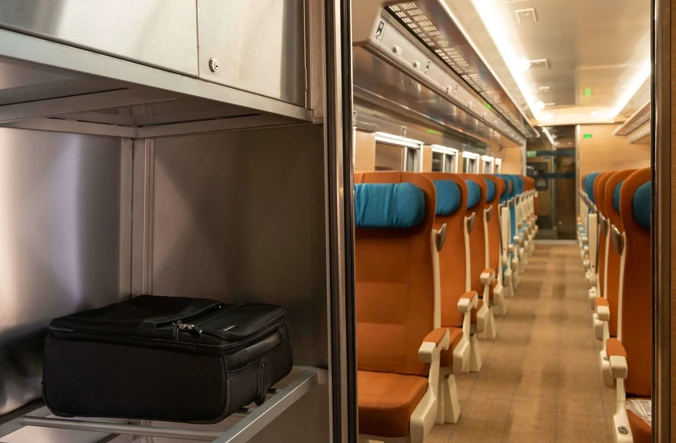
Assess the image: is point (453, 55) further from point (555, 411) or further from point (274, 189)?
point (274, 189)

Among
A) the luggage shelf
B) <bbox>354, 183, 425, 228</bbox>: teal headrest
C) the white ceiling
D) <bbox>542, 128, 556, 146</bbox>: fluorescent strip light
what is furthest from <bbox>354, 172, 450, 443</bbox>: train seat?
<bbox>542, 128, 556, 146</bbox>: fluorescent strip light

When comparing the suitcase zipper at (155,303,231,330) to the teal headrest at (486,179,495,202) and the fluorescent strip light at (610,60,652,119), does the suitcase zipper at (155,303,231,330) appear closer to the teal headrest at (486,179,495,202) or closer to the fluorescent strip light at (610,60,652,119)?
the teal headrest at (486,179,495,202)

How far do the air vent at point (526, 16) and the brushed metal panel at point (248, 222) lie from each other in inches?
160

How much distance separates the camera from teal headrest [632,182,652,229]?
218cm

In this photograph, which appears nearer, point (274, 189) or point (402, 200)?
point (274, 189)

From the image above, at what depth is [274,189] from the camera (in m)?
1.54

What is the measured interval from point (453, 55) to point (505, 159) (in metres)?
11.1

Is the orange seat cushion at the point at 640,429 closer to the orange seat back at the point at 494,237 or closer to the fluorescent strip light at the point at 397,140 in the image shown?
the orange seat back at the point at 494,237

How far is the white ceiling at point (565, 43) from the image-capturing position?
4.80 meters

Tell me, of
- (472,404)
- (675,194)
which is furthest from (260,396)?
(472,404)

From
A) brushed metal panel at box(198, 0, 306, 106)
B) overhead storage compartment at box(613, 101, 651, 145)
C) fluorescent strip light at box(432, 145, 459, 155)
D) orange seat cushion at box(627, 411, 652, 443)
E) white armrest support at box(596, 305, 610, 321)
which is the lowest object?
orange seat cushion at box(627, 411, 652, 443)

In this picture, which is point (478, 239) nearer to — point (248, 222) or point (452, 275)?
point (452, 275)

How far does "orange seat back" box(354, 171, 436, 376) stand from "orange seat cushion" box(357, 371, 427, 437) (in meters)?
0.26

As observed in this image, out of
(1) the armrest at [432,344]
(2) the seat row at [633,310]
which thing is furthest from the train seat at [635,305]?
(1) the armrest at [432,344]
